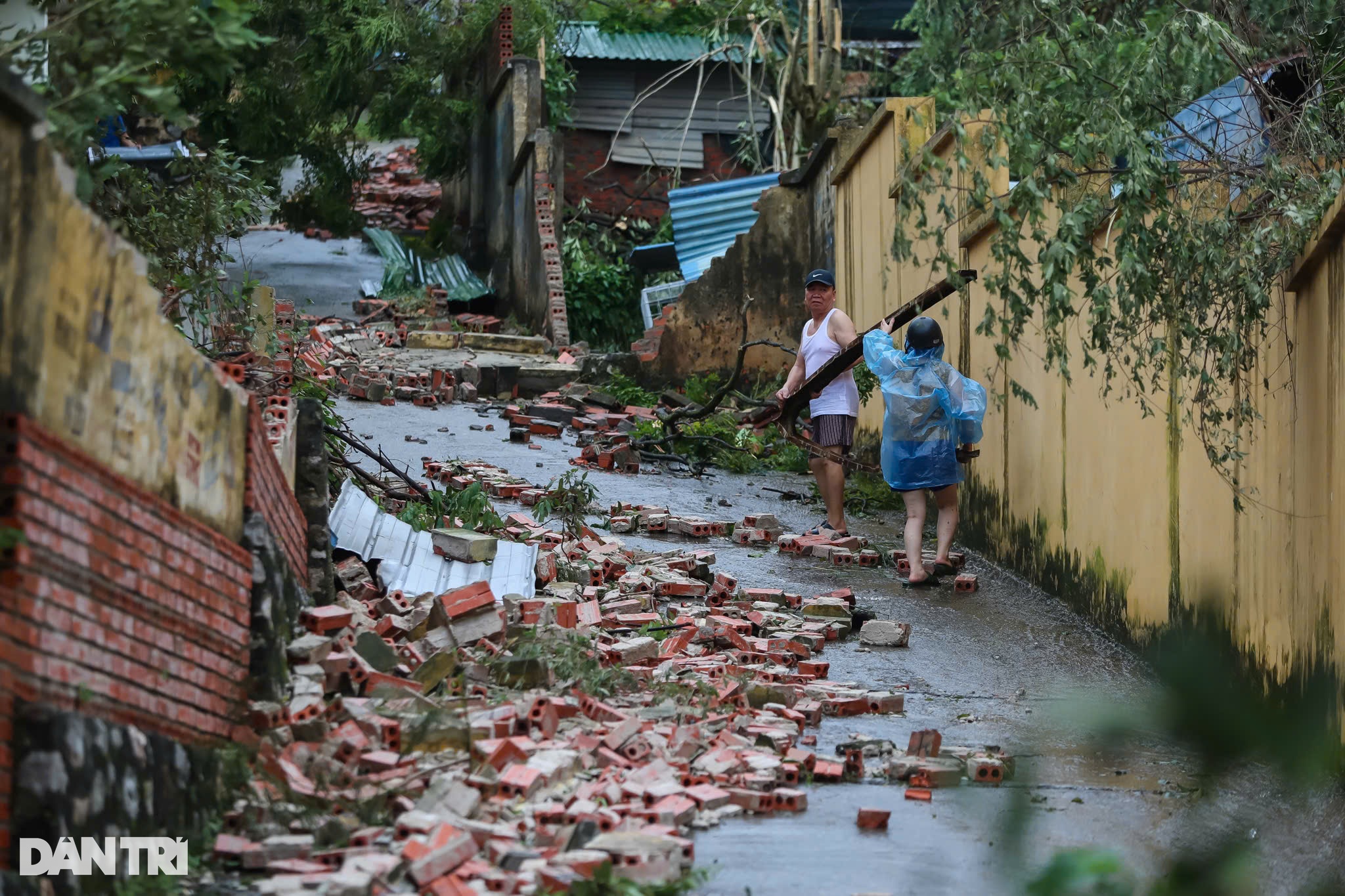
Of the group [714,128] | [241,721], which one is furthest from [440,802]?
[714,128]

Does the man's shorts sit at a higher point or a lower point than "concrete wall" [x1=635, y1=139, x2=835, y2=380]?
lower

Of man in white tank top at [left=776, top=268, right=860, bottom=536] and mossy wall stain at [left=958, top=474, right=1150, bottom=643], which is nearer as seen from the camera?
mossy wall stain at [left=958, top=474, right=1150, bottom=643]

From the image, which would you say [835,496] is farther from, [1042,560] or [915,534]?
[1042,560]

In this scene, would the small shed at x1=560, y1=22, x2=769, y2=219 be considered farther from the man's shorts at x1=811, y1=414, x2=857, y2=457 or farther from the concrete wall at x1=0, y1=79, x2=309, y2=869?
the concrete wall at x1=0, y1=79, x2=309, y2=869

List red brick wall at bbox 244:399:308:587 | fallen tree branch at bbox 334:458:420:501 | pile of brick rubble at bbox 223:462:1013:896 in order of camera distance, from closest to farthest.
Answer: pile of brick rubble at bbox 223:462:1013:896 < red brick wall at bbox 244:399:308:587 < fallen tree branch at bbox 334:458:420:501

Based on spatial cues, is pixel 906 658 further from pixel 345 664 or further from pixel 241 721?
pixel 241 721

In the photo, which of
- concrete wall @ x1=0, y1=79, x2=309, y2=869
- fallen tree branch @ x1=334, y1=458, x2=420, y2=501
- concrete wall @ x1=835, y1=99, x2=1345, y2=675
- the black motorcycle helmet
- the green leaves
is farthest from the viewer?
the black motorcycle helmet

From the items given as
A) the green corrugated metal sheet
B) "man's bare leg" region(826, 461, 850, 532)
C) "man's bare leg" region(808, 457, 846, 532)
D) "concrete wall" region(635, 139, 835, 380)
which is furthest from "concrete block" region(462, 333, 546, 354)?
"man's bare leg" region(826, 461, 850, 532)

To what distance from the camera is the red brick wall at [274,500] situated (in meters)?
5.28

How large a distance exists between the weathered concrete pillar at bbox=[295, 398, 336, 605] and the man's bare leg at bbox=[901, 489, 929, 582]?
3.85m

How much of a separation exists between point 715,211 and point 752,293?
2826mm

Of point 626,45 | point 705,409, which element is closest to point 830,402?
point 705,409

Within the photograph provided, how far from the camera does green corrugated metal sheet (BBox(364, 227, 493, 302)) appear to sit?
65.4ft

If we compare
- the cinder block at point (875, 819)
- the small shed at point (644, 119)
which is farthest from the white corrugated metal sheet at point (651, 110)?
the cinder block at point (875, 819)
